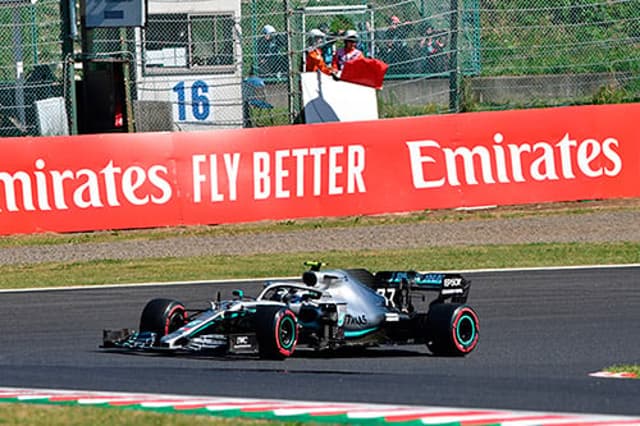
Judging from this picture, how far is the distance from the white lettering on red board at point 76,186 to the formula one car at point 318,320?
29.4 ft

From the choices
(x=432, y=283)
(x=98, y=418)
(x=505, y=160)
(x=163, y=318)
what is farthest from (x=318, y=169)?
(x=98, y=418)

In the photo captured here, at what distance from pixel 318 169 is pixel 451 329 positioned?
33.4 feet

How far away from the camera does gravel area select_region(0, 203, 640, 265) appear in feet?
63.9

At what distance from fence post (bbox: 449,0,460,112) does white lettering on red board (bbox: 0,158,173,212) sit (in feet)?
18.5

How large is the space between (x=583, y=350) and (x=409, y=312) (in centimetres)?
154

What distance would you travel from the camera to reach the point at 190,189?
2095cm

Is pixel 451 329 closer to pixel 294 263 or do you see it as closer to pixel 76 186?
pixel 294 263

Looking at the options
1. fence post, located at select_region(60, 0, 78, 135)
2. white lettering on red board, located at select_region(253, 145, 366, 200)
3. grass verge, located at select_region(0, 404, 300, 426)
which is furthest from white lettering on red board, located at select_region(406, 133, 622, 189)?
grass verge, located at select_region(0, 404, 300, 426)

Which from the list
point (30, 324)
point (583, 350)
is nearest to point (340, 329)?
point (583, 350)

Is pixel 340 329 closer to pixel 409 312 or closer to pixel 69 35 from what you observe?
pixel 409 312

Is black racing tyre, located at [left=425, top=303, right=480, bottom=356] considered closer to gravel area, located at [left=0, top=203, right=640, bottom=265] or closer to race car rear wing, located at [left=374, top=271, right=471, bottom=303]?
race car rear wing, located at [left=374, top=271, right=471, bottom=303]

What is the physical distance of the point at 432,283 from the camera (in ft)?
38.6

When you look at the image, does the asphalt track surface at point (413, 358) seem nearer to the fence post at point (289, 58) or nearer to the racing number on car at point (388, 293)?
the racing number on car at point (388, 293)

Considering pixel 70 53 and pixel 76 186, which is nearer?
pixel 76 186
